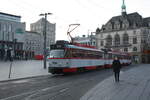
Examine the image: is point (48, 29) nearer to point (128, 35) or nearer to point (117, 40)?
point (117, 40)

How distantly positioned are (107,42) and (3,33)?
4286 cm

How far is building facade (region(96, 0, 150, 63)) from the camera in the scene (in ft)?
248

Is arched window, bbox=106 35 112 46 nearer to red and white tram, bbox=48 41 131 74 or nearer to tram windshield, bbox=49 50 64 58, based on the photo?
red and white tram, bbox=48 41 131 74

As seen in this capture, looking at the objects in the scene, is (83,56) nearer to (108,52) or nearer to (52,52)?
(52,52)

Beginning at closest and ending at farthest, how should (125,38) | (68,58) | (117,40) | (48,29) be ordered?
(68,58) → (125,38) → (117,40) → (48,29)

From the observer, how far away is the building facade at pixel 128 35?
248 feet

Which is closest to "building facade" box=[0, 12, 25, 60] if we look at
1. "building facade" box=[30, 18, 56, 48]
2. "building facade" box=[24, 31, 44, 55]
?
"building facade" box=[24, 31, 44, 55]

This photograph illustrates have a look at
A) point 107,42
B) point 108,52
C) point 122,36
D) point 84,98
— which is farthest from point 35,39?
point 84,98

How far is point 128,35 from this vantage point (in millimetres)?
79125

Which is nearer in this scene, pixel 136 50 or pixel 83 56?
pixel 83 56

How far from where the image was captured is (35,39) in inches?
4377

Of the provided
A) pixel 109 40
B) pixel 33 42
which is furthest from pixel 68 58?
pixel 33 42

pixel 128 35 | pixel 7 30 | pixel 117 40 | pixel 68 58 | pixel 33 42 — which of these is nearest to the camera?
pixel 68 58

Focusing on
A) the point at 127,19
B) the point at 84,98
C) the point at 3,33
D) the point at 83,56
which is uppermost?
the point at 127,19
